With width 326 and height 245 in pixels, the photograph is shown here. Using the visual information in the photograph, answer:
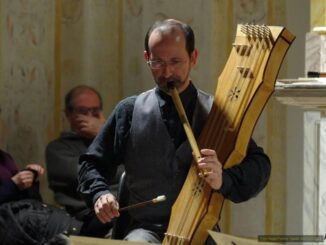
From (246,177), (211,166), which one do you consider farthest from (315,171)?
(211,166)

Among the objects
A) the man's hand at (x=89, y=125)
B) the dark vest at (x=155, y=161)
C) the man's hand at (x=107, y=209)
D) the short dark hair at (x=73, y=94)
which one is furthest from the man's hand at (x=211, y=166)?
the short dark hair at (x=73, y=94)

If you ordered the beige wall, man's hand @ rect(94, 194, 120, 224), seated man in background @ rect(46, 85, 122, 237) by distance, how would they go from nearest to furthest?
1. man's hand @ rect(94, 194, 120, 224)
2. seated man in background @ rect(46, 85, 122, 237)
3. the beige wall

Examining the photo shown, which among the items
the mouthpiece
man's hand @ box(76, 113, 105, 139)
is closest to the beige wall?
man's hand @ box(76, 113, 105, 139)

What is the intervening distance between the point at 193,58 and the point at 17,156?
2.10 metres

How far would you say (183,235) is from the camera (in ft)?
8.56

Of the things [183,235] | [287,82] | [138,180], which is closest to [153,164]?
[138,180]

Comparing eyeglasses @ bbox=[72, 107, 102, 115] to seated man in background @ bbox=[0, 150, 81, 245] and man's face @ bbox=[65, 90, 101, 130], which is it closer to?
man's face @ bbox=[65, 90, 101, 130]

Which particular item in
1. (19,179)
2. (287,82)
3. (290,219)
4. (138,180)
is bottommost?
(290,219)

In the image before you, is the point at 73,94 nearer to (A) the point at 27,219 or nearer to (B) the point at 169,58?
(A) the point at 27,219

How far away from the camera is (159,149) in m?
2.78

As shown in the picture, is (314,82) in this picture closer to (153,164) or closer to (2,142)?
(153,164)

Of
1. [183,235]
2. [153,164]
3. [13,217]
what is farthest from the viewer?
[13,217]

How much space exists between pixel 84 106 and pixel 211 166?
197cm

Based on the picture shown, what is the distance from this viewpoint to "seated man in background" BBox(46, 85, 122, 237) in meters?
4.32
